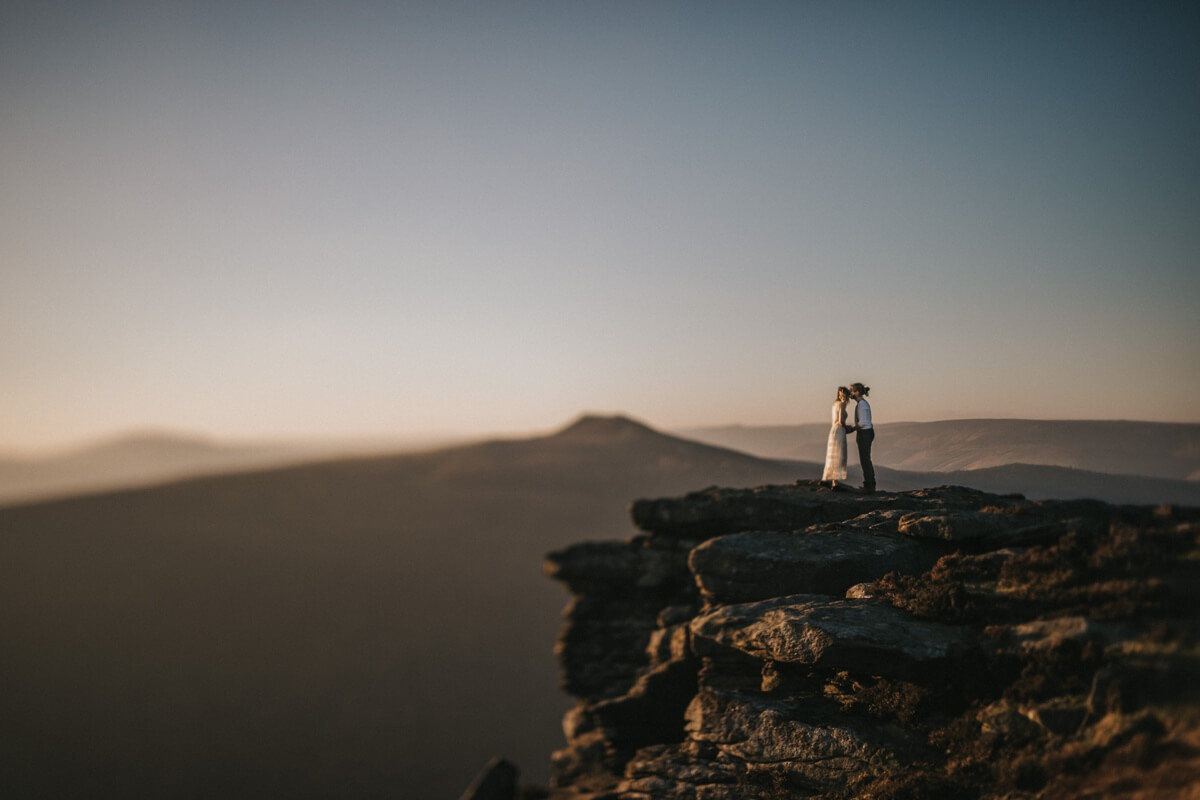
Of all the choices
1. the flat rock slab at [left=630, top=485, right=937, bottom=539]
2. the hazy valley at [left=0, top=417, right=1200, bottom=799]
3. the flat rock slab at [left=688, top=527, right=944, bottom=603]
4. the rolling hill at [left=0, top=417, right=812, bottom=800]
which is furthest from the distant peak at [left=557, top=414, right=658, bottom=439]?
the flat rock slab at [left=688, top=527, right=944, bottom=603]

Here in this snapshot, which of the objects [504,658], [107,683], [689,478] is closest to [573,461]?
[689,478]

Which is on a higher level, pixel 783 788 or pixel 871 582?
pixel 871 582

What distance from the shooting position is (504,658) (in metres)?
51.0

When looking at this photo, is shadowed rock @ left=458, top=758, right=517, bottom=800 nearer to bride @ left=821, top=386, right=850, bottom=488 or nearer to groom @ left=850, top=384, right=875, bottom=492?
bride @ left=821, top=386, right=850, bottom=488

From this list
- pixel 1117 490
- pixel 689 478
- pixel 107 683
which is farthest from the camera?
pixel 689 478

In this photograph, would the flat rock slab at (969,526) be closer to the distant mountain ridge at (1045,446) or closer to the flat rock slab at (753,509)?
the flat rock slab at (753,509)

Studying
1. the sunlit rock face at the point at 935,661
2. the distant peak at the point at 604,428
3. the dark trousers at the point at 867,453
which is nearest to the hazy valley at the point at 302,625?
the dark trousers at the point at 867,453

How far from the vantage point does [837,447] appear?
17562mm

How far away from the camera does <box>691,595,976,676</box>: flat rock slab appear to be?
9.61 meters

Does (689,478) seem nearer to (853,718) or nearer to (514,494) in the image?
(514,494)

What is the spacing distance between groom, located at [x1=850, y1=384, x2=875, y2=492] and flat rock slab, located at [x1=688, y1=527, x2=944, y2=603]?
13.0ft

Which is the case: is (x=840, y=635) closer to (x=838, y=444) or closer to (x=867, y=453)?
(x=867, y=453)

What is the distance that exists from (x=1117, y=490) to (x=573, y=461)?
101 meters

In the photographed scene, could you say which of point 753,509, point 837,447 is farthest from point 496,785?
point 837,447
